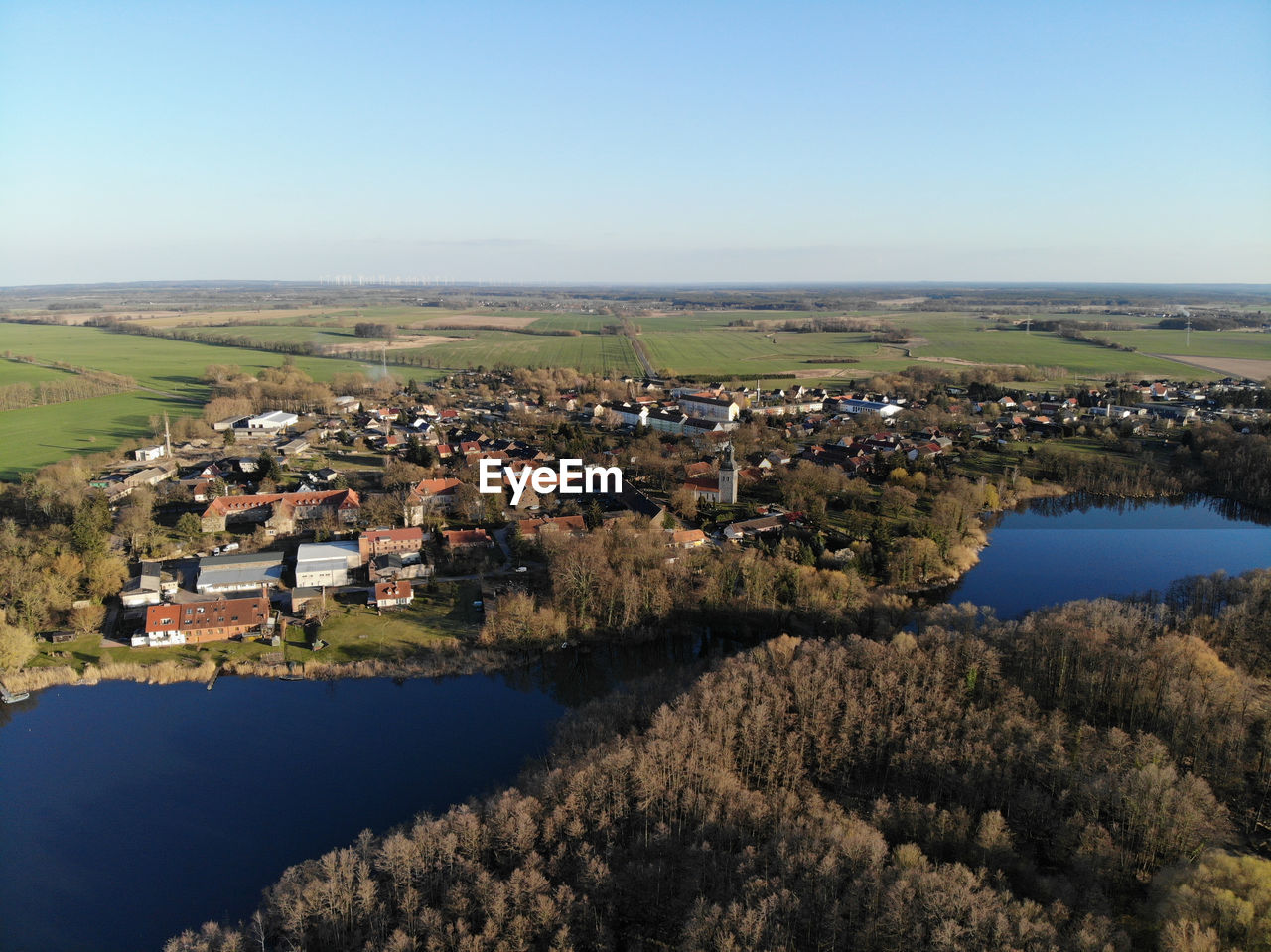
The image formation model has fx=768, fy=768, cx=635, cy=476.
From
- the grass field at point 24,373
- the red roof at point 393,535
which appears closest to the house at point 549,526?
the red roof at point 393,535

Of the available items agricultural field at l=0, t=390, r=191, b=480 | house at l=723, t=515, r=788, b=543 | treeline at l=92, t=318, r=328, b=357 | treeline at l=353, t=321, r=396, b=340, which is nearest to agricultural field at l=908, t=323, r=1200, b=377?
house at l=723, t=515, r=788, b=543

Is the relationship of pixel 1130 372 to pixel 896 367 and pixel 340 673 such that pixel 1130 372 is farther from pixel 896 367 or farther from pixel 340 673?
pixel 340 673

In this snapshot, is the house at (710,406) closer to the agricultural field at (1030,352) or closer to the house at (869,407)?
the house at (869,407)

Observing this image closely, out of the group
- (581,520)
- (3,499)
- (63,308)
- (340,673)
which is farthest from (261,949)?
(63,308)

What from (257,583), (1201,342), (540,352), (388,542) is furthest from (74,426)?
(1201,342)

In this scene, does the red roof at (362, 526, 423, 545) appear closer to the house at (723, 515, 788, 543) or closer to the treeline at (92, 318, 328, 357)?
the house at (723, 515, 788, 543)
